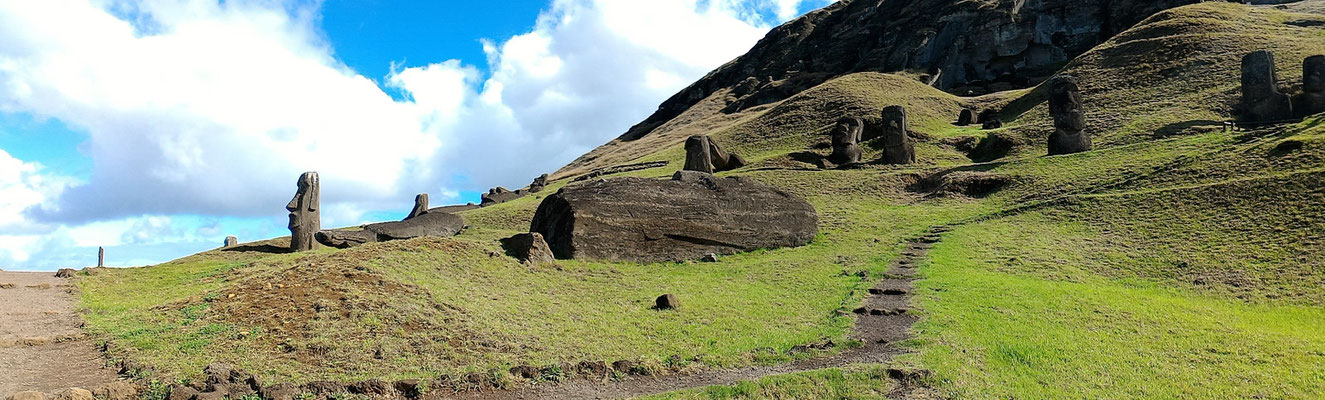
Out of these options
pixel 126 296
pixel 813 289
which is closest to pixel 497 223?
pixel 126 296

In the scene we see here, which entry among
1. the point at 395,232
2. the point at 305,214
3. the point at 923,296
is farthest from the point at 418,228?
the point at 923,296

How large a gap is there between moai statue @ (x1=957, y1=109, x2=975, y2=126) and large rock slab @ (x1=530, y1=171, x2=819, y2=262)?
118 feet

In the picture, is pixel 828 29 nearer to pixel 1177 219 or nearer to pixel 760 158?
pixel 760 158

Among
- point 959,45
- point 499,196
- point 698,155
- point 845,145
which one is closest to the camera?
point 698,155

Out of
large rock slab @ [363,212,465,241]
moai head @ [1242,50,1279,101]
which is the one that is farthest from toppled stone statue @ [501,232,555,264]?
moai head @ [1242,50,1279,101]

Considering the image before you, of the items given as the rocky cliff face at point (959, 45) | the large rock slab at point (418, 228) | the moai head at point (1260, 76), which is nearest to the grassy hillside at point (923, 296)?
the large rock slab at point (418, 228)

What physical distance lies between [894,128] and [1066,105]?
8.62 metres

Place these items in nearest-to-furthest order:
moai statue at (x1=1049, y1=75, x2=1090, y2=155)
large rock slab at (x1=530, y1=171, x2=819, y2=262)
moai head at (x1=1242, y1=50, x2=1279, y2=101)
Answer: large rock slab at (x1=530, y1=171, x2=819, y2=262)
moai head at (x1=1242, y1=50, x2=1279, y2=101)
moai statue at (x1=1049, y1=75, x2=1090, y2=155)

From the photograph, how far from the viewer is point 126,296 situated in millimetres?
19719

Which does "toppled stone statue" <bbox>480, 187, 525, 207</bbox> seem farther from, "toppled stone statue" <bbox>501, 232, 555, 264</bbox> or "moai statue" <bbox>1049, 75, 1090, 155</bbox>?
"moai statue" <bbox>1049, 75, 1090, 155</bbox>

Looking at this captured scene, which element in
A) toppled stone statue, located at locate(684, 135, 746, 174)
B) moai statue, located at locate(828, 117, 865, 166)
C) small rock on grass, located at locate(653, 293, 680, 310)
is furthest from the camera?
moai statue, located at locate(828, 117, 865, 166)

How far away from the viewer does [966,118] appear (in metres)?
60.6

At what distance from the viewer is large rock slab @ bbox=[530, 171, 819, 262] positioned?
2414 centimetres

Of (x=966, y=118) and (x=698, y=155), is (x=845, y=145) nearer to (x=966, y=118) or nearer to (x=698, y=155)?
(x=698, y=155)
